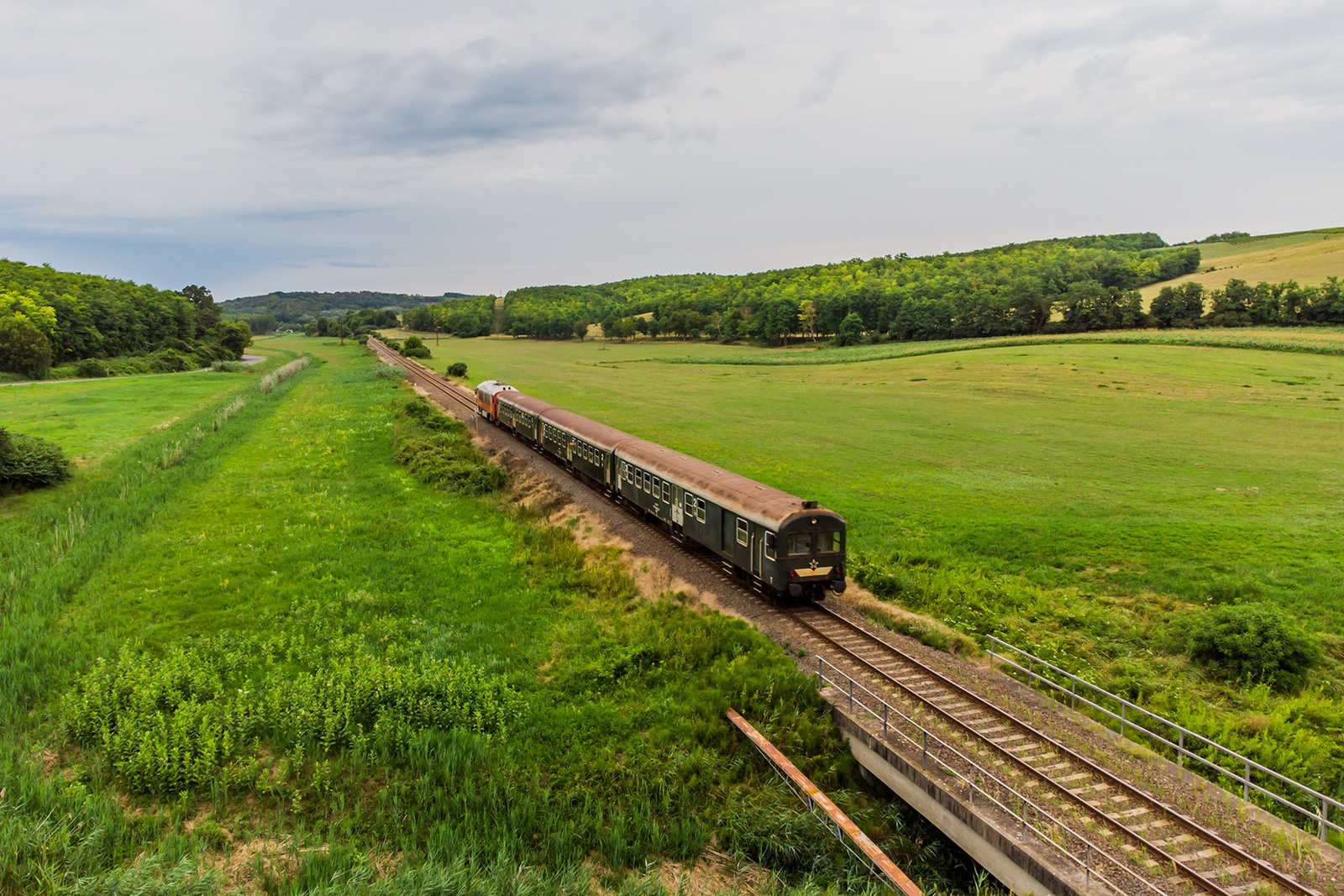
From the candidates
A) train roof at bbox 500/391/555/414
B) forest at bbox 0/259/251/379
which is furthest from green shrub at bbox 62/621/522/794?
forest at bbox 0/259/251/379

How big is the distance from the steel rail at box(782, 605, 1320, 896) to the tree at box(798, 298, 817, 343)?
113652 mm

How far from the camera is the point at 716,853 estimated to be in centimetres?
1229

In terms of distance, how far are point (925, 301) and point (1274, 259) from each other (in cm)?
6454

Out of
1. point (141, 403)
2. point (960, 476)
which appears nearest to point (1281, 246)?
point (960, 476)

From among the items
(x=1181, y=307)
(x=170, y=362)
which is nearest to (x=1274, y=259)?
(x=1181, y=307)

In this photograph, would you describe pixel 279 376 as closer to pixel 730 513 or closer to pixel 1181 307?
pixel 730 513

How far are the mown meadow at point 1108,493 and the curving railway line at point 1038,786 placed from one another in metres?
3.46

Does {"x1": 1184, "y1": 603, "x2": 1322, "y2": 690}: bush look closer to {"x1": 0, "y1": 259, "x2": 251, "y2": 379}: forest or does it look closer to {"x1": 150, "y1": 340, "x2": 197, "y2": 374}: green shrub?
{"x1": 0, "y1": 259, "x2": 251, "y2": 379}: forest

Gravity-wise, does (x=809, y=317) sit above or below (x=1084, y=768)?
above

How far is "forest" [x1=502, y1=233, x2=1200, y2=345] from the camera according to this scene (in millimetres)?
104250

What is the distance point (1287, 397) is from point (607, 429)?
50.3m

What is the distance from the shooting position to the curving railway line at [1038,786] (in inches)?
407

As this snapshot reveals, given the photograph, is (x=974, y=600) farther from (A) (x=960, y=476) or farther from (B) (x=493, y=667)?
(A) (x=960, y=476)

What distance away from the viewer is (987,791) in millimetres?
12156
